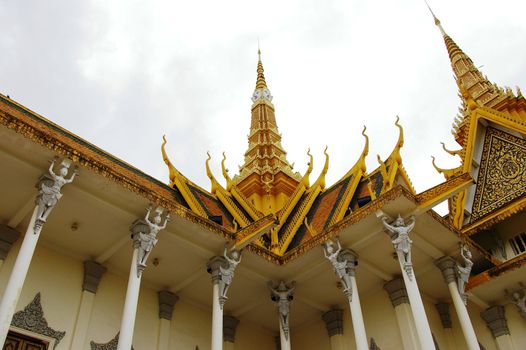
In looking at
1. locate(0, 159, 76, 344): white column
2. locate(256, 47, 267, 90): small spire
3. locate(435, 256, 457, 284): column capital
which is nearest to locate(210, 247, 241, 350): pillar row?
locate(0, 159, 76, 344): white column

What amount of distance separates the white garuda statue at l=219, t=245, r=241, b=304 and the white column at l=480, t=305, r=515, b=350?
6.13 meters

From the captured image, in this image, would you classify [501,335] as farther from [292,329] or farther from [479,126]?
[479,126]

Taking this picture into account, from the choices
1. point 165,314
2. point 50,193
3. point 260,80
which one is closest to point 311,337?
point 165,314

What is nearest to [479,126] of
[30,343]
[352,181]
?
[352,181]

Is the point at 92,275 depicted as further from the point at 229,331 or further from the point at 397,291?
the point at 397,291

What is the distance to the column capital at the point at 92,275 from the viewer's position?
10.1 m

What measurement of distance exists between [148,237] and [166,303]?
111 inches

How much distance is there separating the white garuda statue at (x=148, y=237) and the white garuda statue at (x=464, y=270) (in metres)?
6.27

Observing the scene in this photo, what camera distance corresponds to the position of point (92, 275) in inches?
405

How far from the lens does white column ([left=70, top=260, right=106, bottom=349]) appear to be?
30.9ft

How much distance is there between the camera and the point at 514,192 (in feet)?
42.6

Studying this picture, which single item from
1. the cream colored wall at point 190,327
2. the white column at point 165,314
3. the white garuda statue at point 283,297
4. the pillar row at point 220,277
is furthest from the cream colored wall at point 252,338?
the pillar row at point 220,277

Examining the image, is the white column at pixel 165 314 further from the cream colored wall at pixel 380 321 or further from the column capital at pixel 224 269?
the cream colored wall at pixel 380 321

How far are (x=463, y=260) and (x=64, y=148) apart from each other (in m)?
8.52
